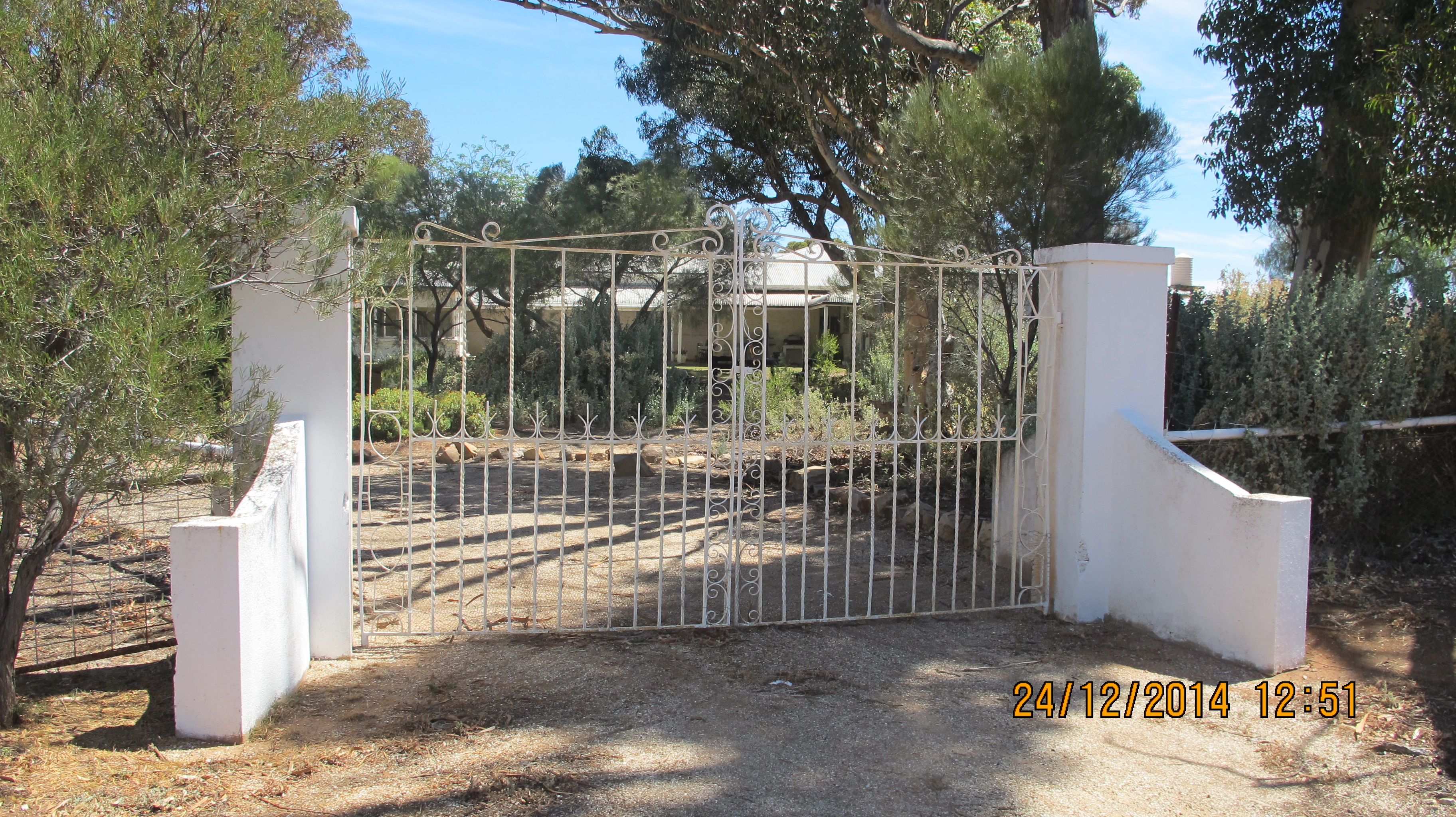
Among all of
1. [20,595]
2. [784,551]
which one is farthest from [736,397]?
[20,595]

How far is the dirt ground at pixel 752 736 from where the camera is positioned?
133 inches

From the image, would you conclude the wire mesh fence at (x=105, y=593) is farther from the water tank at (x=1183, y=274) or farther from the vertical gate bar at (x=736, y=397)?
the water tank at (x=1183, y=274)

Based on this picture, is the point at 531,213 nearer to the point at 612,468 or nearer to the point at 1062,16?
the point at 1062,16

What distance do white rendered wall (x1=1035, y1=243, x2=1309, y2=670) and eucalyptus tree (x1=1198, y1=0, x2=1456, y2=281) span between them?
2988mm

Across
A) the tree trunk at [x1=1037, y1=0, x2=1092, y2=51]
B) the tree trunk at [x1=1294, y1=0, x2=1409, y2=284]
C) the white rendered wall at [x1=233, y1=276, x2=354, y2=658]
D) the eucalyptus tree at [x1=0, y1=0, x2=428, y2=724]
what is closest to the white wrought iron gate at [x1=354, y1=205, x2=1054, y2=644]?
the white rendered wall at [x1=233, y1=276, x2=354, y2=658]

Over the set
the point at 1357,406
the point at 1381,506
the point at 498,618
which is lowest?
the point at 498,618

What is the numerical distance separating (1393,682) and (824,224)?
14959 mm

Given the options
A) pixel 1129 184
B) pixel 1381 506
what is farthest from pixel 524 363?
pixel 1381 506

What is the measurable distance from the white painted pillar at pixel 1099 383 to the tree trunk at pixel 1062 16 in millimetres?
4154

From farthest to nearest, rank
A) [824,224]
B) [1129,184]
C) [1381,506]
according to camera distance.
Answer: [824,224], [1129,184], [1381,506]

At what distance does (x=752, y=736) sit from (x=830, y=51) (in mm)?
10211

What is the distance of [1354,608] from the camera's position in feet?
18.6

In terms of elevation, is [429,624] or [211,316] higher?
[211,316]

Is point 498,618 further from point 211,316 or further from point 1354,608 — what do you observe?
point 1354,608
